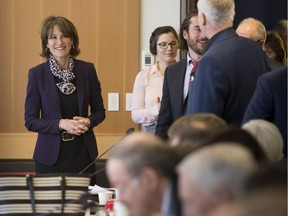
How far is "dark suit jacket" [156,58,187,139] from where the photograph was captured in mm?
3660

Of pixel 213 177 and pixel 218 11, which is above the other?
pixel 218 11

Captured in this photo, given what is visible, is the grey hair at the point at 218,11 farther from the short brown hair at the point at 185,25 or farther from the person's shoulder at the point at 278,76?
the short brown hair at the point at 185,25

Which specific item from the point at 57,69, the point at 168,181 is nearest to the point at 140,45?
the point at 57,69

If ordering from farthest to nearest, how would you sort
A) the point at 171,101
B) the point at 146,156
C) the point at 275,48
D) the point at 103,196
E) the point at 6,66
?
the point at 6,66 → the point at 275,48 → the point at 171,101 → the point at 103,196 → the point at 146,156

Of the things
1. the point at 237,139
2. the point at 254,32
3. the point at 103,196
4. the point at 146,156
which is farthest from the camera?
the point at 254,32

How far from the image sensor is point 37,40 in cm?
521

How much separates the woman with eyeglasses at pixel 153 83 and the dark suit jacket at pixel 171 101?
2.14 feet

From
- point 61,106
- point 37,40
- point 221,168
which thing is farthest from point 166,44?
point 221,168

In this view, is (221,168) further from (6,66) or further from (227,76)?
Answer: (6,66)

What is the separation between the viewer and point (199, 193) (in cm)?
134

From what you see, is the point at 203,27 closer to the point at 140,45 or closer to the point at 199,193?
the point at 199,193

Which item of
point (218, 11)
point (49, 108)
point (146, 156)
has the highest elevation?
point (218, 11)

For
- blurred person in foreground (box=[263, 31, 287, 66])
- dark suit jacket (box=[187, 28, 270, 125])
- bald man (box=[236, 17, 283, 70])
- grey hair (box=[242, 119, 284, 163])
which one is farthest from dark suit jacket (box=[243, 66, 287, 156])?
blurred person in foreground (box=[263, 31, 287, 66])

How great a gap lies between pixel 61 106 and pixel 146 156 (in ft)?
7.84
